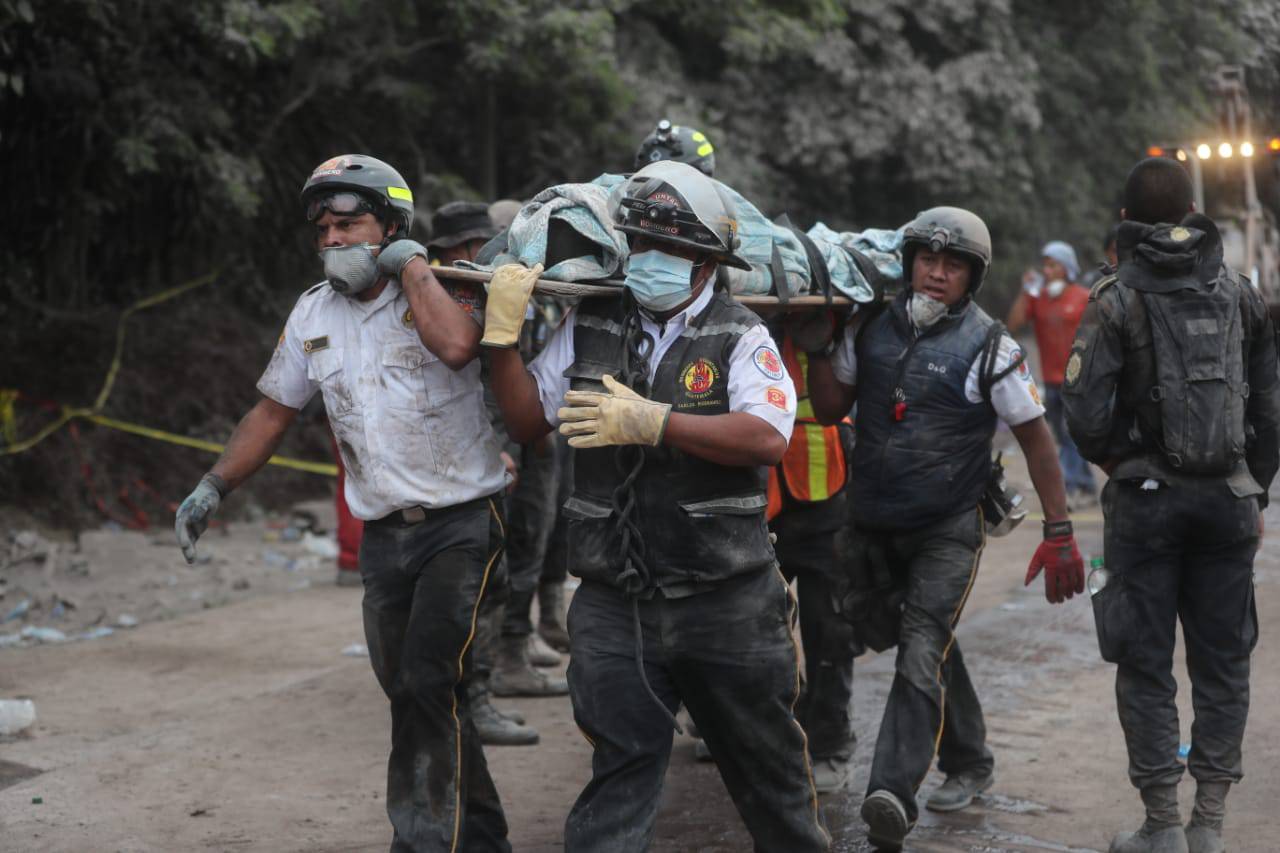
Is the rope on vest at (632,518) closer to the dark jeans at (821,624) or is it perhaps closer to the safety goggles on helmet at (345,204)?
the safety goggles on helmet at (345,204)

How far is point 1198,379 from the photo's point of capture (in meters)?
4.61

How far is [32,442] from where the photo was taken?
11.4 metres

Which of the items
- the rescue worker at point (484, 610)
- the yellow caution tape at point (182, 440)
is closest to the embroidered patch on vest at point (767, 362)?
the rescue worker at point (484, 610)

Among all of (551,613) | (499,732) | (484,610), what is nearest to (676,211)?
(484,610)

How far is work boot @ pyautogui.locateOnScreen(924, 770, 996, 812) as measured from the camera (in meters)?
5.29

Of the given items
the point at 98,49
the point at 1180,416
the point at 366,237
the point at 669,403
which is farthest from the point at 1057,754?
the point at 98,49

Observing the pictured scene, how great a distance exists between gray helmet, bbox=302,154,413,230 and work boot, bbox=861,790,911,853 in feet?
7.49

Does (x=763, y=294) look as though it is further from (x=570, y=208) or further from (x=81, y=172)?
(x=81, y=172)

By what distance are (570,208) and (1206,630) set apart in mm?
2419

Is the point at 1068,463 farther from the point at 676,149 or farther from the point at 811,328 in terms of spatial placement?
the point at 811,328

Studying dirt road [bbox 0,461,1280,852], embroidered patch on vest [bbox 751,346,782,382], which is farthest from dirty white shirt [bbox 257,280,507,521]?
dirt road [bbox 0,461,1280,852]

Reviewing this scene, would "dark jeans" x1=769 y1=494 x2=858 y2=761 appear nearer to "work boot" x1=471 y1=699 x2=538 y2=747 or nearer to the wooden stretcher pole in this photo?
the wooden stretcher pole

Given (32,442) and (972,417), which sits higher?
(972,417)

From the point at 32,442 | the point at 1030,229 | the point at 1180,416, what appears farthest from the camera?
the point at 1030,229
